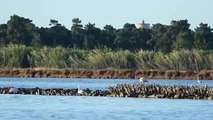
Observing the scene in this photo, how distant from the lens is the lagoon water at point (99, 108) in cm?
4375

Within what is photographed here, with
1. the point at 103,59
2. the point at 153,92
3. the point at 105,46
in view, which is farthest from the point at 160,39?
the point at 153,92

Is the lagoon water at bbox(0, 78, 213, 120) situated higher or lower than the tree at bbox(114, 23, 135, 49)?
lower

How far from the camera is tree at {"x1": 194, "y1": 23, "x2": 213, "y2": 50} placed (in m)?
114

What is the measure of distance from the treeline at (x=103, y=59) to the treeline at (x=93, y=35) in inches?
703

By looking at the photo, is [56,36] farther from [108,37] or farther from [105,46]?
[105,46]

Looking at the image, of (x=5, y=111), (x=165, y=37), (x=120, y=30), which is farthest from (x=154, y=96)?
(x=120, y=30)

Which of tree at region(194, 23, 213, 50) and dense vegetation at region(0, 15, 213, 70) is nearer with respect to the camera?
dense vegetation at region(0, 15, 213, 70)

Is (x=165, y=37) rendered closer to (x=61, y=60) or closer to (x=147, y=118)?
(x=61, y=60)

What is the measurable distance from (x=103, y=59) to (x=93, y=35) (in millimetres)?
30813

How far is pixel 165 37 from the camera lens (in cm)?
12069

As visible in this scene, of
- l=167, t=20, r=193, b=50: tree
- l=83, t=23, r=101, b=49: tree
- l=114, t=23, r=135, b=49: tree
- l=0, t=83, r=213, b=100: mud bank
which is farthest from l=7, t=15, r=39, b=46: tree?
l=0, t=83, r=213, b=100: mud bank

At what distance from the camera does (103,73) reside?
310 feet

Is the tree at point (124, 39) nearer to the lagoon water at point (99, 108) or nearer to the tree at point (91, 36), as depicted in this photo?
the tree at point (91, 36)

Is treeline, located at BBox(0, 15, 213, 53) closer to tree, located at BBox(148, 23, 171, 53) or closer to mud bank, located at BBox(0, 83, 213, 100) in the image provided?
tree, located at BBox(148, 23, 171, 53)
